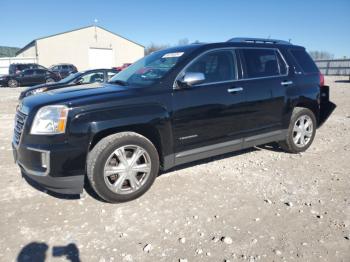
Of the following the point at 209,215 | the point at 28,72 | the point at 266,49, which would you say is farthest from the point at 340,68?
the point at 209,215

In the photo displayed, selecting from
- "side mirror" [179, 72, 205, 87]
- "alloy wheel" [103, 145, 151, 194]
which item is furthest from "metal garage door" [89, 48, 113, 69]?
"alloy wheel" [103, 145, 151, 194]

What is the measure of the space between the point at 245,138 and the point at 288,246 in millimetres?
2122

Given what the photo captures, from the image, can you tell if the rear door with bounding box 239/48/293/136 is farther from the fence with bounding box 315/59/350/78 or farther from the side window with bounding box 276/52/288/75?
the fence with bounding box 315/59/350/78

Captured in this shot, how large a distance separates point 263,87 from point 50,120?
121 inches

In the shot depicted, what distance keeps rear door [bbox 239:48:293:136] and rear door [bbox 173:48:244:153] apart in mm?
189

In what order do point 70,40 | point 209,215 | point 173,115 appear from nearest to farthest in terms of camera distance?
point 209,215
point 173,115
point 70,40

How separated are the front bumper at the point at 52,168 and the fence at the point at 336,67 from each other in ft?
109

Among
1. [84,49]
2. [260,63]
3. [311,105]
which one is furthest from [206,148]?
[84,49]

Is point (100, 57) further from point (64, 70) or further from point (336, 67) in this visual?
point (336, 67)

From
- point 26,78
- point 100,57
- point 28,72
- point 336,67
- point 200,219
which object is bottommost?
point 200,219

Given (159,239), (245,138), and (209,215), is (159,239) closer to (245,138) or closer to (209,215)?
(209,215)

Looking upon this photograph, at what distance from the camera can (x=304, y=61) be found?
567 cm

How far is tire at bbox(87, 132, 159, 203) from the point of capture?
359 centimetres

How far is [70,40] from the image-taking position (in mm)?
38125
